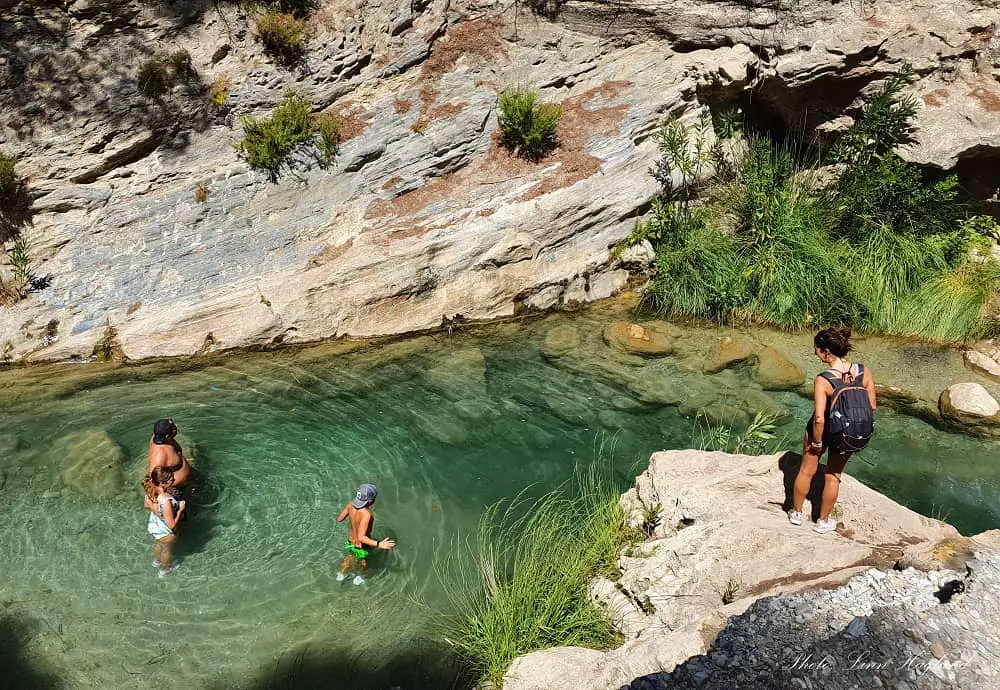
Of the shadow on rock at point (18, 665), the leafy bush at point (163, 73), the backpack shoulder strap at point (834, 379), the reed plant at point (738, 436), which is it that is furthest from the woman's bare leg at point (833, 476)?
the leafy bush at point (163, 73)

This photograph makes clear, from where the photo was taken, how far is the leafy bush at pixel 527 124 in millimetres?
10922

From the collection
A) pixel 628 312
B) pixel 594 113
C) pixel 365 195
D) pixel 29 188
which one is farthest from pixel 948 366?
pixel 29 188

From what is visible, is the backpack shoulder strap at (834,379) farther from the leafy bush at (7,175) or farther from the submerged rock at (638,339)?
the leafy bush at (7,175)

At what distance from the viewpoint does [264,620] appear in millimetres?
5965

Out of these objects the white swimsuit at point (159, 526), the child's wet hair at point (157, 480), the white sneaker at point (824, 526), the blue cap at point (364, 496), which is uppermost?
the child's wet hair at point (157, 480)

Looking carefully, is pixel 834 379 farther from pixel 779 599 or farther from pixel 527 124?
pixel 527 124

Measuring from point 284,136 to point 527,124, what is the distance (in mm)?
3763

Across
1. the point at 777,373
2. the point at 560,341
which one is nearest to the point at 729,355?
the point at 777,373

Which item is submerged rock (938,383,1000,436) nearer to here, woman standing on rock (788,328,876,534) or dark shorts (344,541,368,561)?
woman standing on rock (788,328,876,534)

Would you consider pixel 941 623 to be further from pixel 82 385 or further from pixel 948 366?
pixel 82 385

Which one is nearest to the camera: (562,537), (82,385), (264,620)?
(264,620)

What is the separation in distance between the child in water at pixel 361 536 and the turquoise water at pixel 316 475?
17 centimetres

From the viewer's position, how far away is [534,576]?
18.9 feet

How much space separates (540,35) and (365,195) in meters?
4.40
